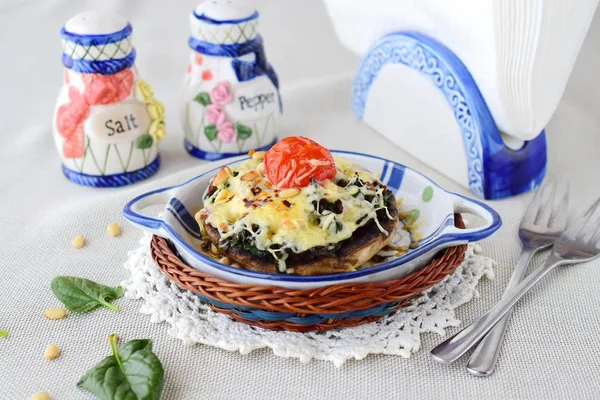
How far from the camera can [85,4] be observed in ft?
10.8


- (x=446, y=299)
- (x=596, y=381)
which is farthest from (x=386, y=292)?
(x=596, y=381)

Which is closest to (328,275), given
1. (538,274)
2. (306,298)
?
(306,298)

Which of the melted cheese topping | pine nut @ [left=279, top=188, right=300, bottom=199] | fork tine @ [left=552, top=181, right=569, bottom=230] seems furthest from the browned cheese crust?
fork tine @ [left=552, top=181, right=569, bottom=230]

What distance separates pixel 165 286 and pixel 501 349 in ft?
2.41

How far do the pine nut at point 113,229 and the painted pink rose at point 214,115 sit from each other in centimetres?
51

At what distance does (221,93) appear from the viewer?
233 cm

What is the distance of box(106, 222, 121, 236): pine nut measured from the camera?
200 cm

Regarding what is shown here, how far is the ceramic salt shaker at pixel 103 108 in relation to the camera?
2113 millimetres

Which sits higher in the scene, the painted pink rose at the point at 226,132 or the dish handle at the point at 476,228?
the dish handle at the point at 476,228

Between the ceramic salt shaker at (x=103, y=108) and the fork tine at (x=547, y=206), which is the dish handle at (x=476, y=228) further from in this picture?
the ceramic salt shaker at (x=103, y=108)

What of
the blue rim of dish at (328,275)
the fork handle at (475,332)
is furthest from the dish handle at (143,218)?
the fork handle at (475,332)

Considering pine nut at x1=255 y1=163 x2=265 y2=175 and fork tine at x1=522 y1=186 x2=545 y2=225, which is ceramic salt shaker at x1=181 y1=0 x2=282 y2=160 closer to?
pine nut at x1=255 y1=163 x2=265 y2=175

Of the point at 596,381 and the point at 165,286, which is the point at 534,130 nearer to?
the point at 596,381

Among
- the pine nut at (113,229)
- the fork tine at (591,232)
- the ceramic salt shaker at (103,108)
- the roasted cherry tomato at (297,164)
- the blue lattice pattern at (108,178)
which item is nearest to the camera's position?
the roasted cherry tomato at (297,164)
